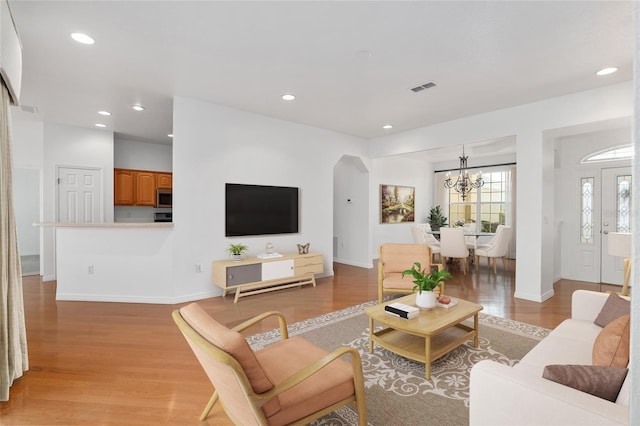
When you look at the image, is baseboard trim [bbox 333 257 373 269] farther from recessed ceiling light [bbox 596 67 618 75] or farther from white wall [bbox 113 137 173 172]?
recessed ceiling light [bbox 596 67 618 75]

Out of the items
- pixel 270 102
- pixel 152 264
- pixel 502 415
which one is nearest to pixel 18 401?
pixel 152 264

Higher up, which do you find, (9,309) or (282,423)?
(9,309)

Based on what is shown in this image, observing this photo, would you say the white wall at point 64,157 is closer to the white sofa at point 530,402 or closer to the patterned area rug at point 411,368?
the patterned area rug at point 411,368

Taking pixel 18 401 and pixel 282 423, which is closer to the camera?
pixel 282 423

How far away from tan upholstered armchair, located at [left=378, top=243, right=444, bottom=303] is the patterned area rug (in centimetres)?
57

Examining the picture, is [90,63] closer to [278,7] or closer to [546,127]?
[278,7]

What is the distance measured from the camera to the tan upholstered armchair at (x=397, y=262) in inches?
160

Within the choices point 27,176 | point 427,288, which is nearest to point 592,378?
point 427,288

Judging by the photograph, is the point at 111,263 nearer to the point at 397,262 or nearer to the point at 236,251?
the point at 236,251

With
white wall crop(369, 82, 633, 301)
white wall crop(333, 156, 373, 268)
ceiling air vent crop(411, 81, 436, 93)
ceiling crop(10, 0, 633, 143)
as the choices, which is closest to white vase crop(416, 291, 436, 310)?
ceiling crop(10, 0, 633, 143)

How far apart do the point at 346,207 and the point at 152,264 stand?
424cm

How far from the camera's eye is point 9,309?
7.49 feet

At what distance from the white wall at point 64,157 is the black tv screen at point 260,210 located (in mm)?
2999

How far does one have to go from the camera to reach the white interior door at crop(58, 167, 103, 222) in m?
5.62
